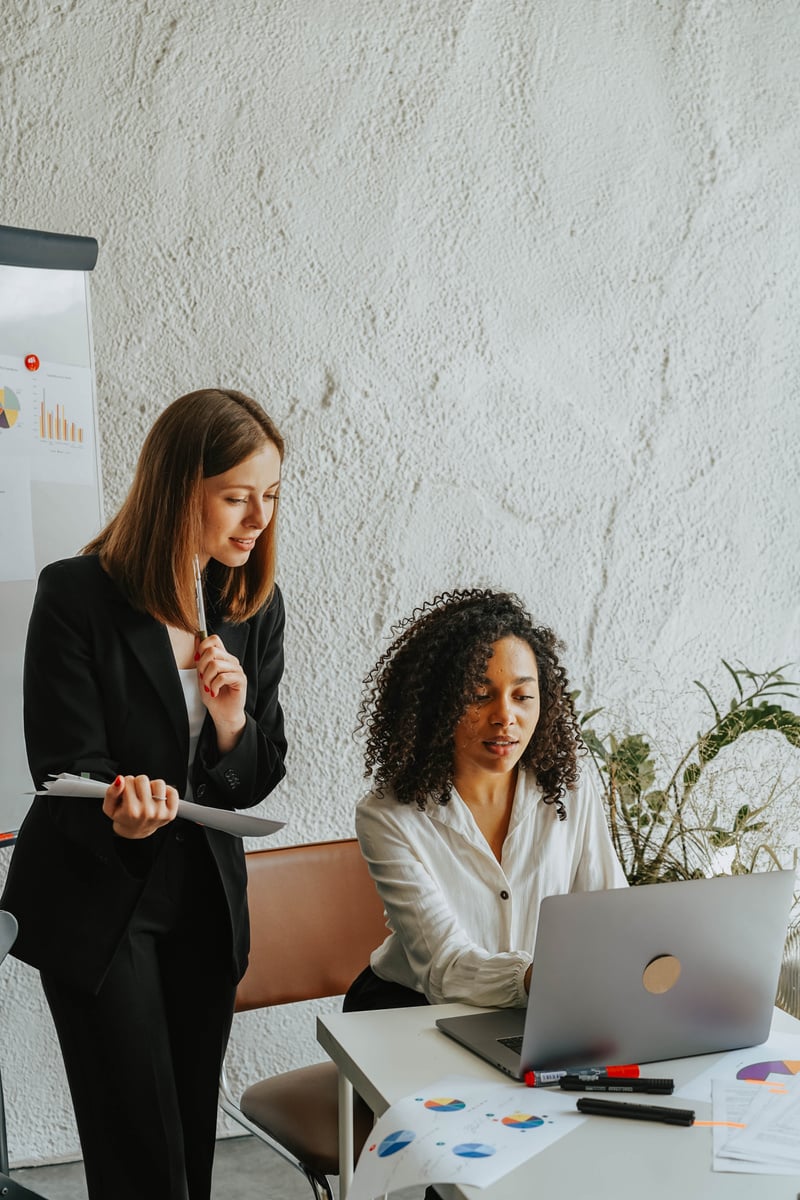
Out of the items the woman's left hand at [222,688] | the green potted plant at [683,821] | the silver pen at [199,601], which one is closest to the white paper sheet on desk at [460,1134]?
the woman's left hand at [222,688]

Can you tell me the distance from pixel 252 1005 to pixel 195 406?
990mm

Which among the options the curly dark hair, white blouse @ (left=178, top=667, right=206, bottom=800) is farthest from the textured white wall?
white blouse @ (left=178, top=667, right=206, bottom=800)

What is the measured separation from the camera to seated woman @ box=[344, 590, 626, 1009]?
1.69 metres

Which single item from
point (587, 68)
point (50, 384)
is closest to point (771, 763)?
point (587, 68)

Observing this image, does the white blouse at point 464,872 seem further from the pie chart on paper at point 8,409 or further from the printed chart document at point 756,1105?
the pie chart on paper at point 8,409

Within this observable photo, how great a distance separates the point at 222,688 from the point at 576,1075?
0.74m

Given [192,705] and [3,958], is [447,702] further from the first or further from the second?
[3,958]

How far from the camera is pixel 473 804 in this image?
176 centimetres

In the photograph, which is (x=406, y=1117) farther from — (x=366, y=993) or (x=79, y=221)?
(x=79, y=221)

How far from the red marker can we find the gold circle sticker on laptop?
92 mm

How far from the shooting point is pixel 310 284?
267cm

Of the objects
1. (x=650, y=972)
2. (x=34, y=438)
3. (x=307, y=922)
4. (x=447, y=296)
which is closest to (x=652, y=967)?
(x=650, y=972)

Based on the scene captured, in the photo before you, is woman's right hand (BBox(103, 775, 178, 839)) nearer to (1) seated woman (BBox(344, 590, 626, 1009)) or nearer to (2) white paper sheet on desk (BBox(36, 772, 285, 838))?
(2) white paper sheet on desk (BBox(36, 772, 285, 838))

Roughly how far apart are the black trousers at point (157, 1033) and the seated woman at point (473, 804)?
233 millimetres
